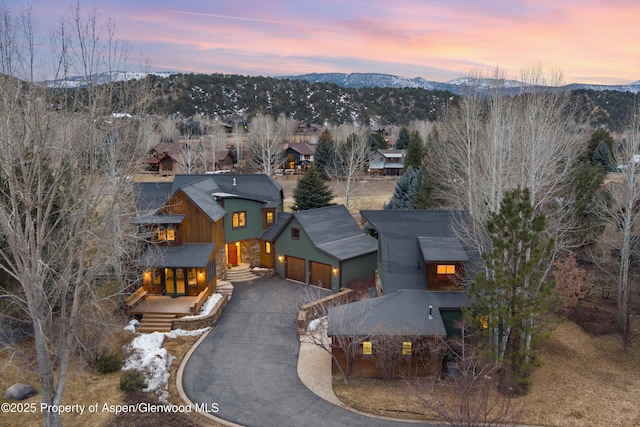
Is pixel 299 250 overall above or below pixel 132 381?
above

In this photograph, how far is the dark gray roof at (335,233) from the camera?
2822cm

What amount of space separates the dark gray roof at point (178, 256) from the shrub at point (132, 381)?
308 inches

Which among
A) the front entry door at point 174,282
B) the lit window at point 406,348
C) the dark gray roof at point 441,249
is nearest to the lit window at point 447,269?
the dark gray roof at point 441,249

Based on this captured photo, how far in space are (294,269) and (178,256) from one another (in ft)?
26.2

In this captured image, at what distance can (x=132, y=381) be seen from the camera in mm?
16672

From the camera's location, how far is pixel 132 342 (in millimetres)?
20547

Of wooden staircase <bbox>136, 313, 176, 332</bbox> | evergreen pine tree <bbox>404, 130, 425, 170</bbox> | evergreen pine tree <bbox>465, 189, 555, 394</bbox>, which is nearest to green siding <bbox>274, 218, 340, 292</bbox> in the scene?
wooden staircase <bbox>136, 313, 176, 332</bbox>

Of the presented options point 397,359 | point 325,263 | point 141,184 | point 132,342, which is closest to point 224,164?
point 141,184

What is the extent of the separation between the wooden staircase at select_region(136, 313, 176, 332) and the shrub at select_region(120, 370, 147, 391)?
5063 millimetres

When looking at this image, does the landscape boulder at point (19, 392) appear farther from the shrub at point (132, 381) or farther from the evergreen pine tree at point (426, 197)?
the evergreen pine tree at point (426, 197)

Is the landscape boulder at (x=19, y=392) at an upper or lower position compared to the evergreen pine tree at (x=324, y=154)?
lower

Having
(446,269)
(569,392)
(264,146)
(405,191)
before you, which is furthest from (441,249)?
(264,146)

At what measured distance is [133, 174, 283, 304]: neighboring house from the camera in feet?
83.8

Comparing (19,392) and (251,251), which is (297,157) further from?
(19,392)
